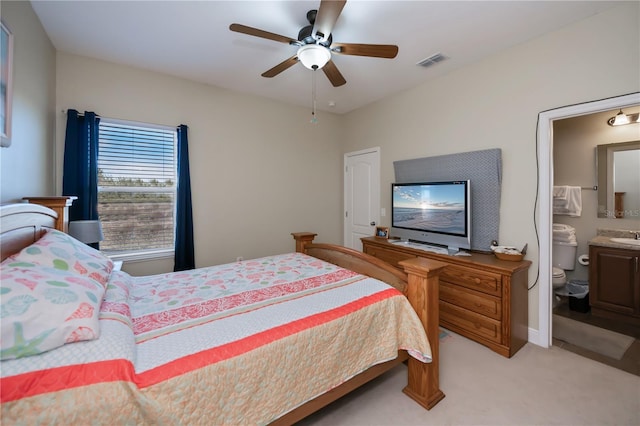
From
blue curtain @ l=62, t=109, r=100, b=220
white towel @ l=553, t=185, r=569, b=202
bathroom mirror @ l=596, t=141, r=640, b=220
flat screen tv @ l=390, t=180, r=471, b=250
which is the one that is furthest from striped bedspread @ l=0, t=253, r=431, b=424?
bathroom mirror @ l=596, t=141, r=640, b=220

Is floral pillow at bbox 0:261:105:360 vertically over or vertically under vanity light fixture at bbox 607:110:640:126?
under

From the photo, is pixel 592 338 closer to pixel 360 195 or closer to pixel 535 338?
pixel 535 338

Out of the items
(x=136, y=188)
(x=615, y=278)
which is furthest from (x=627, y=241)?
(x=136, y=188)

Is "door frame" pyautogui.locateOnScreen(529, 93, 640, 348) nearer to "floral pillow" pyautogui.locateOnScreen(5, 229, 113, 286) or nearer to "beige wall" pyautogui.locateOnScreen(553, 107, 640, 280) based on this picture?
"beige wall" pyautogui.locateOnScreen(553, 107, 640, 280)

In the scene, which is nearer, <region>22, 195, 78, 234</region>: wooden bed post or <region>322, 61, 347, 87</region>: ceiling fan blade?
<region>22, 195, 78, 234</region>: wooden bed post

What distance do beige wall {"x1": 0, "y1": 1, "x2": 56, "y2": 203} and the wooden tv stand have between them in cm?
344

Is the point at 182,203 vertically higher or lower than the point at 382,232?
higher

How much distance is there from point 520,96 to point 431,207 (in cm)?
133

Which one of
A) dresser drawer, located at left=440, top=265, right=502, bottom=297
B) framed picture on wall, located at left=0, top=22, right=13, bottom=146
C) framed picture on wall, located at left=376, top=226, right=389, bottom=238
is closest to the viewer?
framed picture on wall, located at left=0, top=22, right=13, bottom=146

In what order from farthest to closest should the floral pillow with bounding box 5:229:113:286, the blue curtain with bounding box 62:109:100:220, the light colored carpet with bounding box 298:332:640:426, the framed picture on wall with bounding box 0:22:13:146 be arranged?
1. the blue curtain with bounding box 62:109:100:220
2. the light colored carpet with bounding box 298:332:640:426
3. the framed picture on wall with bounding box 0:22:13:146
4. the floral pillow with bounding box 5:229:113:286

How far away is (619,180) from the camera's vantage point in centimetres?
311

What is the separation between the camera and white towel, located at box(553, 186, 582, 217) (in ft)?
11.0

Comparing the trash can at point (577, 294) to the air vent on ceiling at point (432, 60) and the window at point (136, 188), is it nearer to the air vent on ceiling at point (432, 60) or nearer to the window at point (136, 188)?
the air vent on ceiling at point (432, 60)

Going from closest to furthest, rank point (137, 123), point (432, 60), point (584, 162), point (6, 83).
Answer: point (6, 83) < point (432, 60) < point (137, 123) < point (584, 162)
